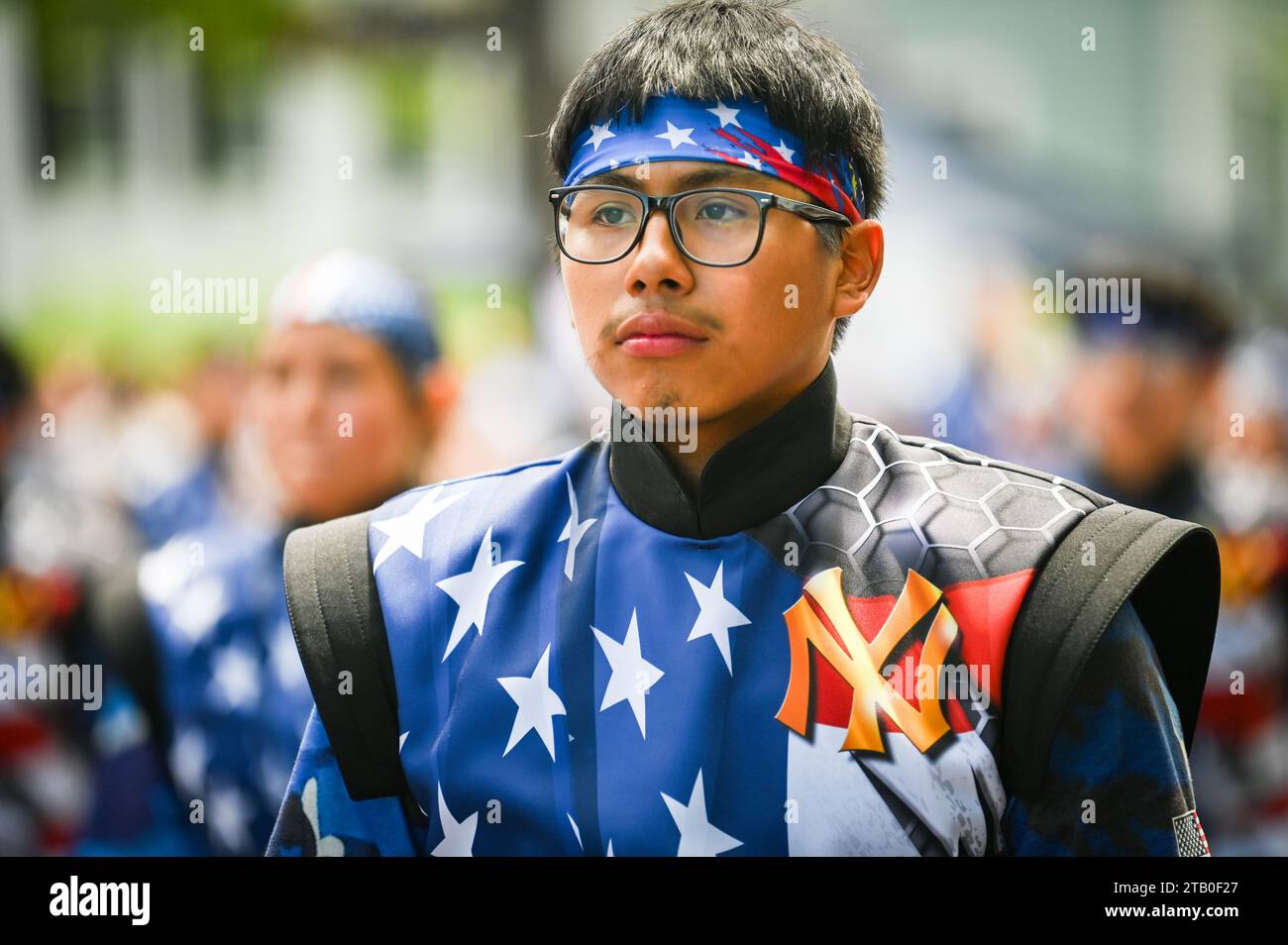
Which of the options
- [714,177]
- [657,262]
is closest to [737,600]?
[657,262]

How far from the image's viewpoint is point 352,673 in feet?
6.84

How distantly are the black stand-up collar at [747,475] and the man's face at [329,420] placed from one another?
3.47 ft

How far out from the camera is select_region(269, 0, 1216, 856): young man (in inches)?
77.9

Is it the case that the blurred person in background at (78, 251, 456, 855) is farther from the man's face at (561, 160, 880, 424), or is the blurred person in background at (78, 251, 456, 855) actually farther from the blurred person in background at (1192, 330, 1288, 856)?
the blurred person in background at (1192, 330, 1288, 856)

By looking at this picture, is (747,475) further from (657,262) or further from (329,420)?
(329,420)

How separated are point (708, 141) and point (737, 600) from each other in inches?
27.4

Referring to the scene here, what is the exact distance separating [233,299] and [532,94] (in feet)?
2.67

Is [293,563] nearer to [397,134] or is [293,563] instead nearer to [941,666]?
[941,666]

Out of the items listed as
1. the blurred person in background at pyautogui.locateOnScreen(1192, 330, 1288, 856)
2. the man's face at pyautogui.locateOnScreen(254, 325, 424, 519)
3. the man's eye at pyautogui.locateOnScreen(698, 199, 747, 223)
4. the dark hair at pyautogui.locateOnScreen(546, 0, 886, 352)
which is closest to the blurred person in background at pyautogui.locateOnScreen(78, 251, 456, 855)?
the man's face at pyautogui.locateOnScreen(254, 325, 424, 519)

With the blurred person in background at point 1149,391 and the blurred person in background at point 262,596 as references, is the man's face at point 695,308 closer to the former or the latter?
the blurred person in background at point 262,596

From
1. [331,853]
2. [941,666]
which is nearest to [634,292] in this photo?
[941,666]

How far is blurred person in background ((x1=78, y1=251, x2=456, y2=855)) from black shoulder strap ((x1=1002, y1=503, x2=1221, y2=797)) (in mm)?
1472

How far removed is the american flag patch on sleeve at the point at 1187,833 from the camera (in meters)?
2.00
